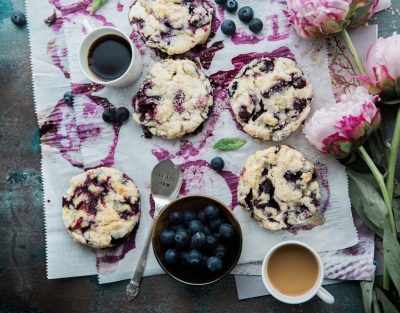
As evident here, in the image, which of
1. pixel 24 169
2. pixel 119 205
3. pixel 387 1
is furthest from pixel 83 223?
pixel 387 1

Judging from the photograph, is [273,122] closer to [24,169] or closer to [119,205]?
[119,205]

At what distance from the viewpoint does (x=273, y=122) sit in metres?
1.97

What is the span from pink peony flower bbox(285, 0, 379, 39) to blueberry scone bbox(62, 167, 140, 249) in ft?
2.51

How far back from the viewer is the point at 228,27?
202cm

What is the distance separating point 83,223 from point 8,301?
0.41 meters

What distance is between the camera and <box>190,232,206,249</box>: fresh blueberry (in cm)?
181

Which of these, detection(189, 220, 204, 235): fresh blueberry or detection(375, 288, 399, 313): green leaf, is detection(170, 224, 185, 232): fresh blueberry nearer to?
detection(189, 220, 204, 235): fresh blueberry

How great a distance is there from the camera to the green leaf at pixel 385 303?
5.96ft

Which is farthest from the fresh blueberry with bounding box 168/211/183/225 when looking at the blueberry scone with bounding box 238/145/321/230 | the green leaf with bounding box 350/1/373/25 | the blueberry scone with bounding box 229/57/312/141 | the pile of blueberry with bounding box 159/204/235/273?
the green leaf with bounding box 350/1/373/25

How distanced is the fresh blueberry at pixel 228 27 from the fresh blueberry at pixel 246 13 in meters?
0.04

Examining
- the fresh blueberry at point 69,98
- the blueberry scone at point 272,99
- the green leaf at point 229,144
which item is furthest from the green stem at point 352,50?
the fresh blueberry at point 69,98

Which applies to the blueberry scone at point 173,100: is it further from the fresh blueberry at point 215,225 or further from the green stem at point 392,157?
the green stem at point 392,157

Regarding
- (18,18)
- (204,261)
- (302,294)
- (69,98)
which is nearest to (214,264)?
(204,261)

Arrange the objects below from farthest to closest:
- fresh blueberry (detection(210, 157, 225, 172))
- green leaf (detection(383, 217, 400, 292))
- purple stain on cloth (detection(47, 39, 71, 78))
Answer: purple stain on cloth (detection(47, 39, 71, 78))
fresh blueberry (detection(210, 157, 225, 172))
green leaf (detection(383, 217, 400, 292))
